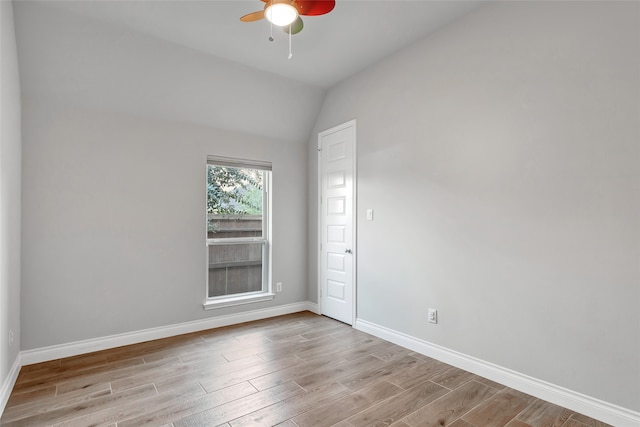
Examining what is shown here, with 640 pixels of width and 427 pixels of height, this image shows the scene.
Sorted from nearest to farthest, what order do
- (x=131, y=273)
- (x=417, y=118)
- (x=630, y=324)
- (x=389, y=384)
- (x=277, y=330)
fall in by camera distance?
(x=630, y=324)
(x=389, y=384)
(x=417, y=118)
(x=131, y=273)
(x=277, y=330)

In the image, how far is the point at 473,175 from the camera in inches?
111

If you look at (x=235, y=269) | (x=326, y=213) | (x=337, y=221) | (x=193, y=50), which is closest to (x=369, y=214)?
(x=337, y=221)

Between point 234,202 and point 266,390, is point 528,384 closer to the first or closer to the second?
point 266,390

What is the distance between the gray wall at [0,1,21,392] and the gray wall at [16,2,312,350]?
17 cm

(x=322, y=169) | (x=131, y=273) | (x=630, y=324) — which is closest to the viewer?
(x=630, y=324)

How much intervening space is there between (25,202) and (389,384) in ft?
11.4

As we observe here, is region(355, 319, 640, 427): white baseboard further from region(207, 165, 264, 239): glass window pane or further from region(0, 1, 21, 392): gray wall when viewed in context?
region(0, 1, 21, 392): gray wall

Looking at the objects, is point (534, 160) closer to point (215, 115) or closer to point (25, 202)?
point (215, 115)

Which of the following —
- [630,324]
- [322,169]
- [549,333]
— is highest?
[322,169]

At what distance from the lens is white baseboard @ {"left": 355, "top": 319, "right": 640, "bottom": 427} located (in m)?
2.06

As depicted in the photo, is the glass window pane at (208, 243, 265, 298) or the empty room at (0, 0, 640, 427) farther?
the glass window pane at (208, 243, 265, 298)

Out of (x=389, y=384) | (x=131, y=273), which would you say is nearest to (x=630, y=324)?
(x=389, y=384)

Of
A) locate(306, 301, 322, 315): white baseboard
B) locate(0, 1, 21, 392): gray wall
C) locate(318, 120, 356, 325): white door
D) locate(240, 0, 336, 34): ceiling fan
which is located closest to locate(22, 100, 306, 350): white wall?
locate(0, 1, 21, 392): gray wall

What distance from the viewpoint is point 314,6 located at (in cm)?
214
